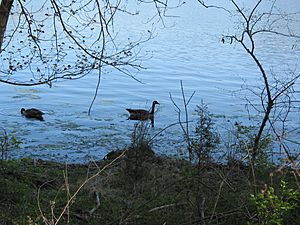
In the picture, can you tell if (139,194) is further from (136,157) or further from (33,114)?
(33,114)

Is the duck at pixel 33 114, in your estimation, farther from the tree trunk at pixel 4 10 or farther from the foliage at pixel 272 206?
the foliage at pixel 272 206

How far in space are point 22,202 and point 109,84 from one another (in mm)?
13766

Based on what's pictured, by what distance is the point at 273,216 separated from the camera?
3686 mm

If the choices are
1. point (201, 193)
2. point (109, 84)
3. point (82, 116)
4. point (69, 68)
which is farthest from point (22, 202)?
point (109, 84)

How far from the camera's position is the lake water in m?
12.2

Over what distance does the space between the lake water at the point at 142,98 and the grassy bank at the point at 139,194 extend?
201 centimetres

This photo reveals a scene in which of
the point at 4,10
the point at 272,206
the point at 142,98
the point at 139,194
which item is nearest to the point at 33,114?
the point at 142,98

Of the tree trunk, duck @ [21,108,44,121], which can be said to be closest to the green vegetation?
the tree trunk

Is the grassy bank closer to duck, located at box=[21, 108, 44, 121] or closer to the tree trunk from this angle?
the tree trunk

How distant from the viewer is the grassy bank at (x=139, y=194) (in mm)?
5016

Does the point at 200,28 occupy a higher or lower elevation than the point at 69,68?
higher

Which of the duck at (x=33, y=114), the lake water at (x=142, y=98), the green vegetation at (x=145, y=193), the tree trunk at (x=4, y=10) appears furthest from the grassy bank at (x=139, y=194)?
the duck at (x=33, y=114)

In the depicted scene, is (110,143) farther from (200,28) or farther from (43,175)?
(200,28)

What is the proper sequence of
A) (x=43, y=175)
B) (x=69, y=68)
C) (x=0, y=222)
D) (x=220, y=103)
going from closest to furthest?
(x=0, y=222) < (x=69, y=68) < (x=43, y=175) < (x=220, y=103)
